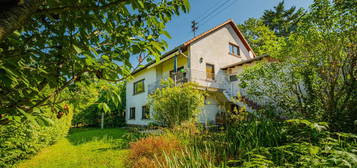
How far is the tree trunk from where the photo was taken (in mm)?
767

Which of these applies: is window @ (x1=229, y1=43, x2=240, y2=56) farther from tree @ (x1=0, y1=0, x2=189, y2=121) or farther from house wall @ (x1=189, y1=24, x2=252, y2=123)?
tree @ (x1=0, y1=0, x2=189, y2=121)

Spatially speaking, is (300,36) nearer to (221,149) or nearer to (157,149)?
(221,149)

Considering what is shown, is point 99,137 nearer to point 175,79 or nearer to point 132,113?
point 175,79

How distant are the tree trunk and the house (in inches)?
356

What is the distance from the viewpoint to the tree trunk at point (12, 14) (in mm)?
767

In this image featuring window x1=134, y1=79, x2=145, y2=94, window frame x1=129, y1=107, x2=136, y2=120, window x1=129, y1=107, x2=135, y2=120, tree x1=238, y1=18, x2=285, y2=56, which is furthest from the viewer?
tree x1=238, y1=18, x2=285, y2=56

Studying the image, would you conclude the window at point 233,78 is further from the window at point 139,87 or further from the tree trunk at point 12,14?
the tree trunk at point 12,14

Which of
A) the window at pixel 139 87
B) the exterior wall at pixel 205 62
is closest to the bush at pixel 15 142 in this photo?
the exterior wall at pixel 205 62

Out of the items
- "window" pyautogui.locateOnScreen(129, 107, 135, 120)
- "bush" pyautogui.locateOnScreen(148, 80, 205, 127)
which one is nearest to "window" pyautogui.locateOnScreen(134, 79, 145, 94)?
"window" pyautogui.locateOnScreen(129, 107, 135, 120)

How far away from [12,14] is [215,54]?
13302 mm

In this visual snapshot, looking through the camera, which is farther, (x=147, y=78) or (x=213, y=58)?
(x=147, y=78)

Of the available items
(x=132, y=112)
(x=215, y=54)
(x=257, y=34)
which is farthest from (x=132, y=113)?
(x=257, y=34)

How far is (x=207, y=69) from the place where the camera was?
1266 centimetres

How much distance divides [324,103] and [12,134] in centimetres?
830
